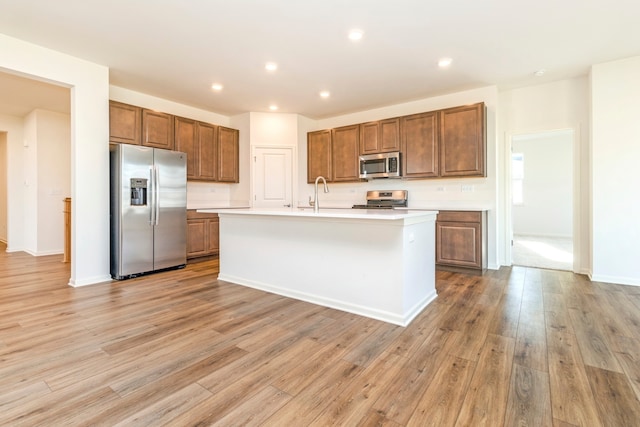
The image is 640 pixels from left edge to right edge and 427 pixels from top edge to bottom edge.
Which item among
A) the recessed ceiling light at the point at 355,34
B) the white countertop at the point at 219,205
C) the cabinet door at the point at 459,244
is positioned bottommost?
the cabinet door at the point at 459,244

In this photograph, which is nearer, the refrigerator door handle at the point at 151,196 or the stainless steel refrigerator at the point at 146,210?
the stainless steel refrigerator at the point at 146,210

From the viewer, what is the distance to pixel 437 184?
5.08m

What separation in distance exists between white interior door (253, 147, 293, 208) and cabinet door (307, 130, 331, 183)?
1.34ft

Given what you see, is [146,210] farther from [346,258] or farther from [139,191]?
[346,258]

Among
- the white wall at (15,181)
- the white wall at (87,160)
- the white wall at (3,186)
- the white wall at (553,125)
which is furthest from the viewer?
the white wall at (3,186)

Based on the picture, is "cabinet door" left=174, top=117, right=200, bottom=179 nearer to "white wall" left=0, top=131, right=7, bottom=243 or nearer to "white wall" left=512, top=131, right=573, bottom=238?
"white wall" left=0, top=131, right=7, bottom=243

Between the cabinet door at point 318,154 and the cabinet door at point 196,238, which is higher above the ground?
the cabinet door at point 318,154

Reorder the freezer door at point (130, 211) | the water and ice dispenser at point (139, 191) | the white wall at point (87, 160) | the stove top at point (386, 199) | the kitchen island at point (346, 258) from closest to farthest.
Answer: the kitchen island at point (346, 258)
the white wall at point (87, 160)
the freezer door at point (130, 211)
the water and ice dispenser at point (139, 191)
the stove top at point (386, 199)

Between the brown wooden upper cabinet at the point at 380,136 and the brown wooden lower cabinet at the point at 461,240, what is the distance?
149 centimetres

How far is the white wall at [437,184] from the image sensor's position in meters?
4.61

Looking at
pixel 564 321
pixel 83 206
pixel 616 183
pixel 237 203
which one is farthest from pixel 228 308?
pixel 616 183

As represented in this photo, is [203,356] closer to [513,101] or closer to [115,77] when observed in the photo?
[115,77]

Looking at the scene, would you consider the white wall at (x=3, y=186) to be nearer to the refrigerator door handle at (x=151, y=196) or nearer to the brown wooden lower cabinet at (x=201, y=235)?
the refrigerator door handle at (x=151, y=196)

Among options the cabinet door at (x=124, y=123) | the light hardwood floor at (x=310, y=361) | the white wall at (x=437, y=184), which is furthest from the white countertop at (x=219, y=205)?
the light hardwood floor at (x=310, y=361)
